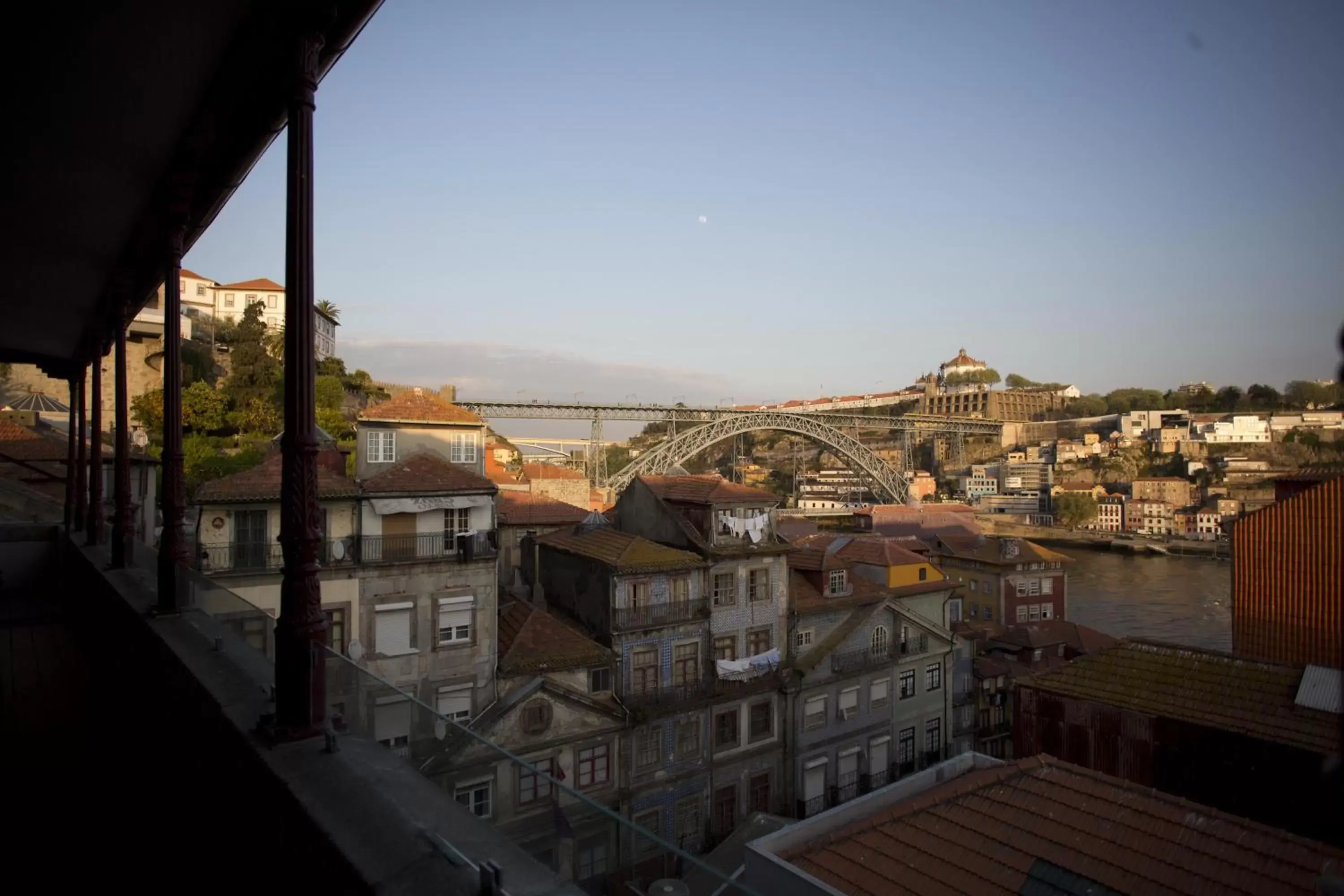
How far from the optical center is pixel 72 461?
32.8 ft

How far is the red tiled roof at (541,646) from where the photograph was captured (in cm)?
1205

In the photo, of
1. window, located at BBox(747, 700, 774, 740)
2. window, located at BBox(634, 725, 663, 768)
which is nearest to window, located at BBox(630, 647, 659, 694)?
window, located at BBox(634, 725, 663, 768)

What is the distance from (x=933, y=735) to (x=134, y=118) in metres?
18.1

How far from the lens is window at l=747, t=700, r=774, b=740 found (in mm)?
14305

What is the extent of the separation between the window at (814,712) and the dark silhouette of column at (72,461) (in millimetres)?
12264

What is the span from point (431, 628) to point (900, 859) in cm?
794

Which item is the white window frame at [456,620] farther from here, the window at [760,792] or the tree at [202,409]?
the tree at [202,409]

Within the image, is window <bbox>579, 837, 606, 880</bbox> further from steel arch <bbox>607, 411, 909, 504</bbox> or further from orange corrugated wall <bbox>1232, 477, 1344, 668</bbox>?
steel arch <bbox>607, 411, 909, 504</bbox>

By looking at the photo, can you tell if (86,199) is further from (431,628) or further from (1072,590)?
(1072,590)

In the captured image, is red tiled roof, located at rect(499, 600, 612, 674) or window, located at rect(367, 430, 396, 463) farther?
window, located at rect(367, 430, 396, 463)

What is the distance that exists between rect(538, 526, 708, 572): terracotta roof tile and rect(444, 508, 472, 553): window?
2.41 m

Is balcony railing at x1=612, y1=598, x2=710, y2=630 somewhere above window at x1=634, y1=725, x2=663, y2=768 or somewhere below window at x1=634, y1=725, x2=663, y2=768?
above

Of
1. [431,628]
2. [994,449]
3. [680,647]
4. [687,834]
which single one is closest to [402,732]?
[431,628]

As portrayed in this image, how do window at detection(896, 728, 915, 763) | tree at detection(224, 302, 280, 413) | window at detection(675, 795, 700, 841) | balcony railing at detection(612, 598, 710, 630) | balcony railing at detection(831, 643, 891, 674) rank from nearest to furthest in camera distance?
balcony railing at detection(612, 598, 710, 630), window at detection(675, 795, 700, 841), balcony railing at detection(831, 643, 891, 674), window at detection(896, 728, 915, 763), tree at detection(224, 302, 280, 413)
